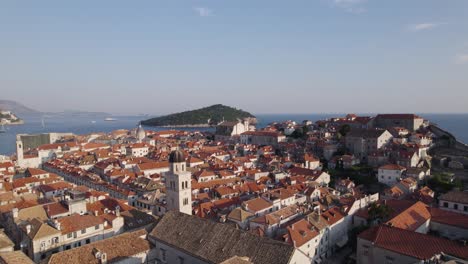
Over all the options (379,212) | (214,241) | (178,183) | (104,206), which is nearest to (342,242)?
(379,212)

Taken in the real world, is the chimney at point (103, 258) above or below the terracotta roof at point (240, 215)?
above

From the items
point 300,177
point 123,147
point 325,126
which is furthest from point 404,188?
point 123,147

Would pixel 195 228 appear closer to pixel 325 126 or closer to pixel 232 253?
pixel 232 253

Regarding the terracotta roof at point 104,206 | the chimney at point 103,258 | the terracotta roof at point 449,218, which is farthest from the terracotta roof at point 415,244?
the terracotta roof at point 104,206

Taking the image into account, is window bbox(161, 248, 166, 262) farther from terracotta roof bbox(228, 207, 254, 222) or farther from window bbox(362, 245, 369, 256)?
window bbox(362, 245, 369, 256)

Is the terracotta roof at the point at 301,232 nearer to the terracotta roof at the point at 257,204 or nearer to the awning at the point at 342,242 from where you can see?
the awning at the point at 342,242

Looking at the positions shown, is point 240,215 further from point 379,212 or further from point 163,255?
point 379,212
